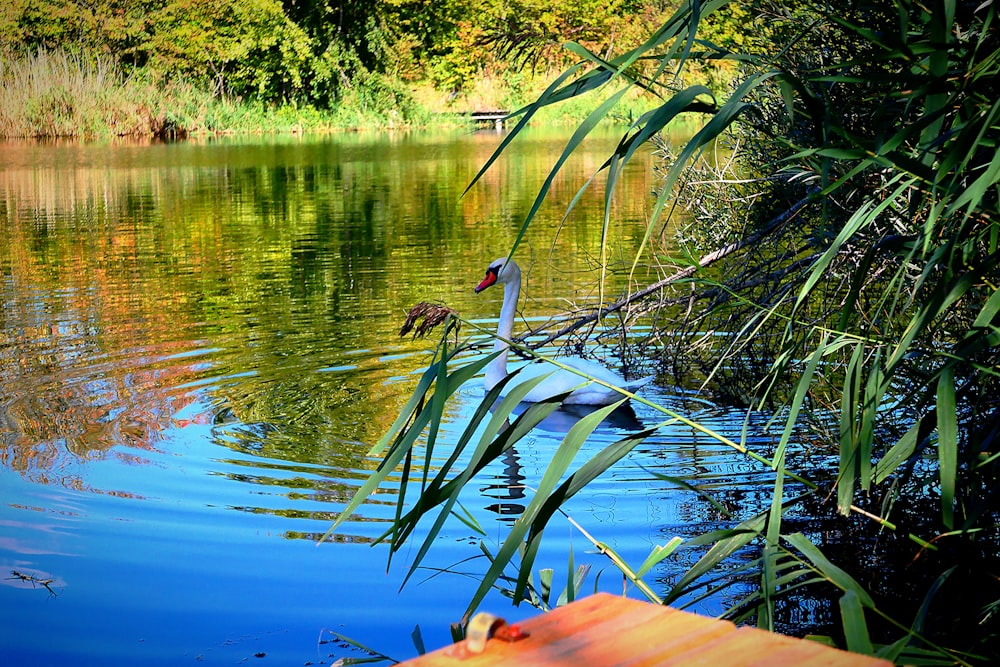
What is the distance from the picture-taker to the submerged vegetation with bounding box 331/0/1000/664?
2.50 m

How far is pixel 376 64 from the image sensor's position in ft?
120

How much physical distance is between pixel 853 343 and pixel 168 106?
28.0 m

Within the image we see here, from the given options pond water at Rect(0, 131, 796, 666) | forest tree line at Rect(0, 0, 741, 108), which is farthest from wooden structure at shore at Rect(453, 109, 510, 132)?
pond water at Rect(0, 131, 796, 666)

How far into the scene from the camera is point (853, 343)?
9.88ft

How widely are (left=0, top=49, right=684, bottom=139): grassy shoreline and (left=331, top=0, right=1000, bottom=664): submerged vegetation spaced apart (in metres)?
23.3

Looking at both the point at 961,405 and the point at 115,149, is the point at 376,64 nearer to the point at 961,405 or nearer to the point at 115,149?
the point at 115,149

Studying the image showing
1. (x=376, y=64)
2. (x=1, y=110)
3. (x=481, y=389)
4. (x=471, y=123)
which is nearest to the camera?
(x=481, y=389)

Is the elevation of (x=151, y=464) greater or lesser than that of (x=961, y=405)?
lesser

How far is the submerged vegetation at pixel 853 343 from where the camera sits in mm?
2504

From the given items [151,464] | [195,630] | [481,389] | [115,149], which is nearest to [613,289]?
[481,389]

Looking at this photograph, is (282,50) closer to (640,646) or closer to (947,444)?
(947,444)

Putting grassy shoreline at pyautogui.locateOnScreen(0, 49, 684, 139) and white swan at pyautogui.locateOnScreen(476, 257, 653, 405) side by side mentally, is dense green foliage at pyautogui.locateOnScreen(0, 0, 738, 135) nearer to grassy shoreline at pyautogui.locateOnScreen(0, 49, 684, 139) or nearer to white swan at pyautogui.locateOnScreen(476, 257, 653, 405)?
grassy shoreline at pyautogui.locateOnScreen(0, 49, 684, 139)

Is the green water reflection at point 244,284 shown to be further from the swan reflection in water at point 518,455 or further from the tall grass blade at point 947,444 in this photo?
the tall grass blade at point 947,444

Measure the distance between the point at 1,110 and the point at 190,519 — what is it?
25041 mm
